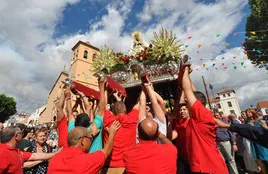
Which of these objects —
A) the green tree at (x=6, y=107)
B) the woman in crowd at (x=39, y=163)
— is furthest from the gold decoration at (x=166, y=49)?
the green tree at (x=6, y=107)

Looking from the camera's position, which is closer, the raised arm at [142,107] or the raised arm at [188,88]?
the raised arm at [188,88]

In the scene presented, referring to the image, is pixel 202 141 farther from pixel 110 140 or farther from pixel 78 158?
pixel 78 158

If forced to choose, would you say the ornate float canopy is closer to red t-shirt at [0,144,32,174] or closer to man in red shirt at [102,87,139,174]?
man in red shirt at [102,87,139,174]

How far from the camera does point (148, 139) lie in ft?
6.27

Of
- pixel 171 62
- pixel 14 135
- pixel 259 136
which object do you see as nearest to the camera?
pixel 259 136

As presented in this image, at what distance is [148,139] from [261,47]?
23.5 meters

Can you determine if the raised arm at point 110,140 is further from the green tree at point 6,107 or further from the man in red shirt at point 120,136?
the green tree at point 6,107

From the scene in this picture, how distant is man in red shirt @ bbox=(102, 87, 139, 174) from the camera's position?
266 centimetres

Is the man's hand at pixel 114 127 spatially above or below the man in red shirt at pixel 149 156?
above

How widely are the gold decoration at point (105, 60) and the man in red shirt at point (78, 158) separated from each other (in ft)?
13.6

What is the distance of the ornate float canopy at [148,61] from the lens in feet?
17.7

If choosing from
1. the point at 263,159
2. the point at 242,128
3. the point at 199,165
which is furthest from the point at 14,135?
the point at 263,159

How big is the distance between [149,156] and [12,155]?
2.32 metres

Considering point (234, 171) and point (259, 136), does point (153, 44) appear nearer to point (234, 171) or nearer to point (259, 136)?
point (259, 136)
